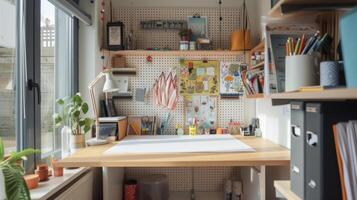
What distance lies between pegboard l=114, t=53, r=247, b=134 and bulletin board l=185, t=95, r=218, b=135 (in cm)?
4

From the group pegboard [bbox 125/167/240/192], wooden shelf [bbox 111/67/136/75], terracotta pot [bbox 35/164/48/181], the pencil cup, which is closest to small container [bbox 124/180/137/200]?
pegboard [bbox 125/167/240/192]

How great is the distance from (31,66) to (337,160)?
1.65 meters

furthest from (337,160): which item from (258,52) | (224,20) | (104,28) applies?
(104,28)

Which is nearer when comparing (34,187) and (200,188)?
(34,187)

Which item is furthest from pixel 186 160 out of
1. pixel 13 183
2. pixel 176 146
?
pixel 13 183

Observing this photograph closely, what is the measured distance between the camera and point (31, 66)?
164cm

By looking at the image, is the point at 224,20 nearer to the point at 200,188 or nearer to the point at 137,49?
the point at 137,49

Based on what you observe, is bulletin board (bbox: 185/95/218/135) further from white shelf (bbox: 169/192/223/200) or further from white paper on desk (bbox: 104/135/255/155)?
white shelf (bbox: 169/192/223/200)

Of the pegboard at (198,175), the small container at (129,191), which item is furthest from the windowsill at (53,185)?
the pegboard at (198,175)

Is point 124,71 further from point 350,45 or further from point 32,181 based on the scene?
point 350,45

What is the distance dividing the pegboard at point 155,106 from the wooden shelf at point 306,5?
161 centimetres

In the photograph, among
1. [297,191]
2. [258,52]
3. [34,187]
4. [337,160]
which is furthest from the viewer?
[258,52]

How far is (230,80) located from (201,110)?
0.41m

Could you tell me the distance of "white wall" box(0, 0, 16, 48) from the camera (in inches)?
56.2
